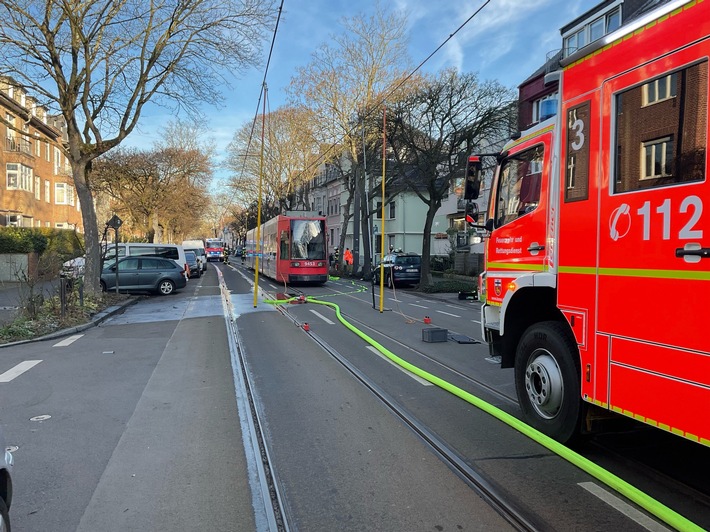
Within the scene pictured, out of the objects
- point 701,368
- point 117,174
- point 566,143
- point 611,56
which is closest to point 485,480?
point 701,368

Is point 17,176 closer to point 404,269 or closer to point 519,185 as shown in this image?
point 404,269

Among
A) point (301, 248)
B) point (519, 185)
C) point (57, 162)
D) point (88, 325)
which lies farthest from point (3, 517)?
point (57, 162)

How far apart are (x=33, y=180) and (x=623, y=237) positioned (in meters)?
42.4

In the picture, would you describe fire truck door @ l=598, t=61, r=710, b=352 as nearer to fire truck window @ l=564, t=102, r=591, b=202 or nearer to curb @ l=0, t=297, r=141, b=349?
fire truck window @ l=564, t=102, r=591, b=202

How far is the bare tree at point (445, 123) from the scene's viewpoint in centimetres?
1988

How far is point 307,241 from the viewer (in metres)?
23.8

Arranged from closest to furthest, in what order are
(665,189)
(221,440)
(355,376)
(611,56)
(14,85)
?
(665,189) → (611,56) → (221,440) → (355,376) → (14,85)

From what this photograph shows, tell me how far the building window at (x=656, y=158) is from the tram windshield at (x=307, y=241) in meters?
20.7

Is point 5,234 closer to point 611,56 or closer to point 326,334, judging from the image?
point 326,334

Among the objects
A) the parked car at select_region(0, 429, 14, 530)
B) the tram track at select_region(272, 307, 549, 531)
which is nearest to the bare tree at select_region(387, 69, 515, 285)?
the tram track at select_region(272, 307, 549, 531)

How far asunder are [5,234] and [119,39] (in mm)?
15220

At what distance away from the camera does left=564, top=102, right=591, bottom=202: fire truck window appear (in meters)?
3.94

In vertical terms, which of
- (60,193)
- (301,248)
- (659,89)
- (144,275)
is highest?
(60,193)

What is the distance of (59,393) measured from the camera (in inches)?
251
